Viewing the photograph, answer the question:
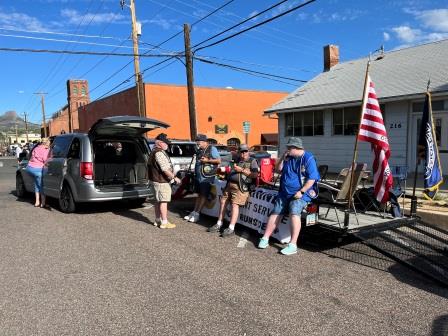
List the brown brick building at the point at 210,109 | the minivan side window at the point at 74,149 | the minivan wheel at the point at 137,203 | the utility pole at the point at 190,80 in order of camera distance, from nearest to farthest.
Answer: the minivan side window at the point at 74,149 < the minivan wheel at the point at 137,203 < the utility pole at the point at 190,80 < the brown brick building at the point at 210,109

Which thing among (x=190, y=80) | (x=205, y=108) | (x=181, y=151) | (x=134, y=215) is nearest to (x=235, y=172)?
(x=134, y=215)

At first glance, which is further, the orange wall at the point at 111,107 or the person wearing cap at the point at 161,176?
the orange wall at the point at 111,107

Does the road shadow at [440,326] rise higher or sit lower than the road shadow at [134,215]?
lower

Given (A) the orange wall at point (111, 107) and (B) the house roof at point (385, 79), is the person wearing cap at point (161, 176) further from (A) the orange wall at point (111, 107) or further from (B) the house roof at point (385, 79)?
(A) the orange wall at point (111, 107)

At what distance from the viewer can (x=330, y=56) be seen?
2066 cm

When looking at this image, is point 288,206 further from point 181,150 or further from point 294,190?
point 181,150

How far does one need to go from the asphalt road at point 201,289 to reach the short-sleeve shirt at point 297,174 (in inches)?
33.7

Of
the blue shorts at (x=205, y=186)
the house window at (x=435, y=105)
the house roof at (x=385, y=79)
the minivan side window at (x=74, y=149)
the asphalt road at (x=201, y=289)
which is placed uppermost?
the house roof at (x=385, y=79)

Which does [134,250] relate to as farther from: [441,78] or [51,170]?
[441,78]

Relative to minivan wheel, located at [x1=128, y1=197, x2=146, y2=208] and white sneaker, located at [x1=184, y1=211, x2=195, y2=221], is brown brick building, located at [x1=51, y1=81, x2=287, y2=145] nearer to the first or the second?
minivan wheel, located at [x1=128, y1=197, x2=146, y2=208]

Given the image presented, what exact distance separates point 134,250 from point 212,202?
2184 millimetres

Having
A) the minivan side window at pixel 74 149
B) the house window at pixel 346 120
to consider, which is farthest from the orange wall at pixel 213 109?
the minivan side window at pixel 74 149

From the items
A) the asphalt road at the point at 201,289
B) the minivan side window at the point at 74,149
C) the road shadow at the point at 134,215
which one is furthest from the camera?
the minivan side window at the point at 74,149

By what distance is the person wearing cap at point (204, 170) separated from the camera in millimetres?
7785
